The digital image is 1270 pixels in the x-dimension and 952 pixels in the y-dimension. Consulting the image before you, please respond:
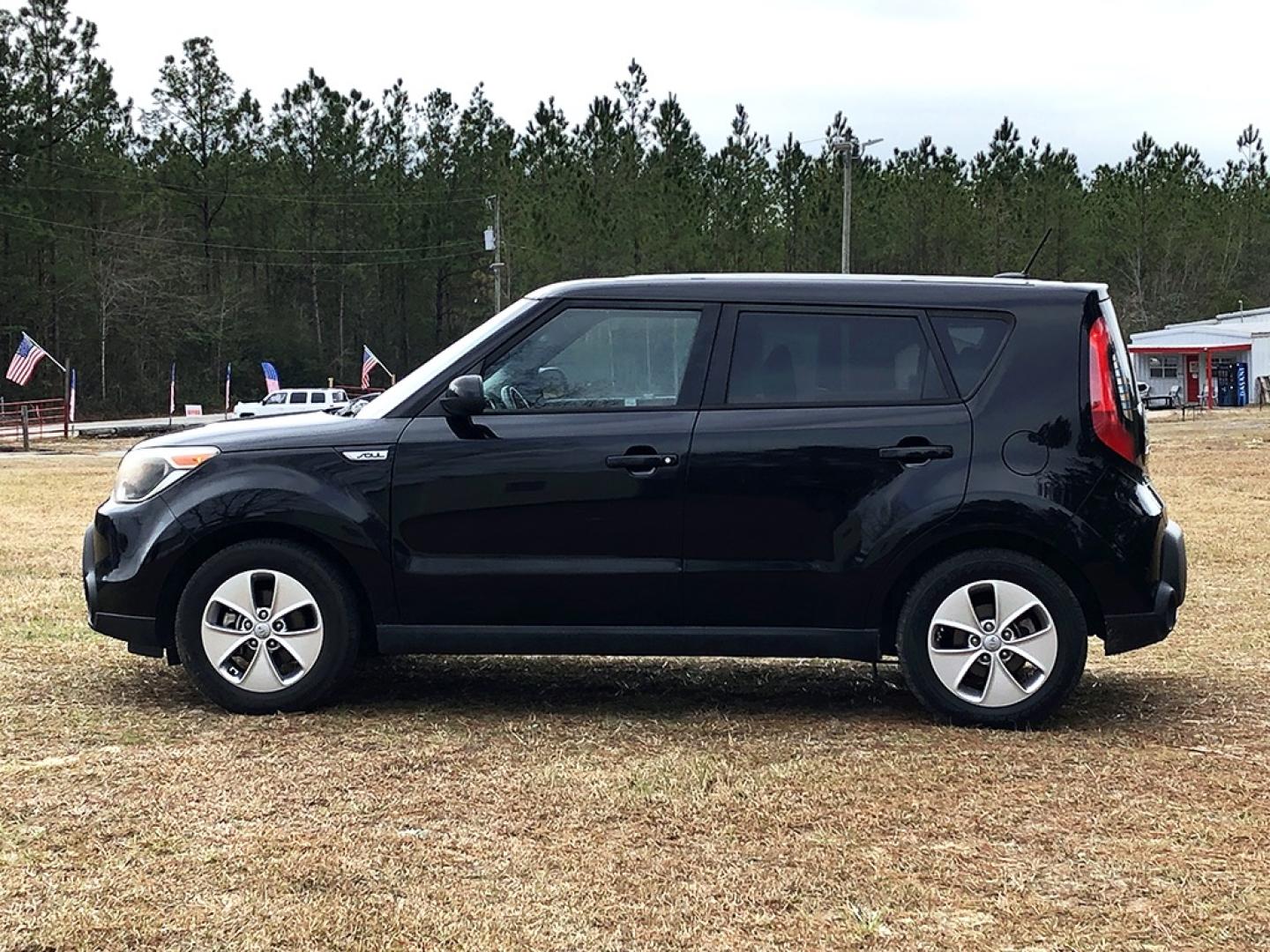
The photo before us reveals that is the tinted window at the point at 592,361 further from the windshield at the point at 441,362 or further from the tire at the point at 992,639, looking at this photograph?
the tire at the point at 992,639

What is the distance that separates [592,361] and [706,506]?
734 millimetres

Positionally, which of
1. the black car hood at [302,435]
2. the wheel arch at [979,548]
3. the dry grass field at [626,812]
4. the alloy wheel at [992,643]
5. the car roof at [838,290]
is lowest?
the dry grass field at [626,812]

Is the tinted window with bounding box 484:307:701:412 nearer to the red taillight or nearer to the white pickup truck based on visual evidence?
the red taillight

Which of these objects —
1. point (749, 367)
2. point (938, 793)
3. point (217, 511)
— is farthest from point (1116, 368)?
point (217, 511)

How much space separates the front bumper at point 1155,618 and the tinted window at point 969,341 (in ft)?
3.17

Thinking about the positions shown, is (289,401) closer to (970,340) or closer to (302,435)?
(302,435)

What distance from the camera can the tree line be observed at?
61031mm

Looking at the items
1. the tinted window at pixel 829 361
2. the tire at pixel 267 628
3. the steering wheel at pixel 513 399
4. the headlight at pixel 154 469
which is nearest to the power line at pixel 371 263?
the headlight at pixel 154 469

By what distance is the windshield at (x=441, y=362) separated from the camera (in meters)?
5.57

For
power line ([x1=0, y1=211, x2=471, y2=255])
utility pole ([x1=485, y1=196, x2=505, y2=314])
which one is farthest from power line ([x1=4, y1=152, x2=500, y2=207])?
power line ([x1=0, y1=211, x2=471, y2=255])

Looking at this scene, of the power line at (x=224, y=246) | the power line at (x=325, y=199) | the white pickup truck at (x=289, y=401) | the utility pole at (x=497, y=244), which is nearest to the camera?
the white pickup truck at (x=289, y=401)

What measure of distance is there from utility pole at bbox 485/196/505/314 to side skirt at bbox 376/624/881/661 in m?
56.7

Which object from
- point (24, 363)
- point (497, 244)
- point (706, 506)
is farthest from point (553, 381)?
point (497, 244)

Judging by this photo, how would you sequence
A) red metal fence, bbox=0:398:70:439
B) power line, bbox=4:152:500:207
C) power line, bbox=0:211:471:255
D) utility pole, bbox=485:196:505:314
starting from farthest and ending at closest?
1. power line, bbox=4:152:500:207
2. utility pole, bbox=485:196:505:314
3. power line, bbox=0:211:471:255
4. red metal fence, bbox=0:398:70:439
